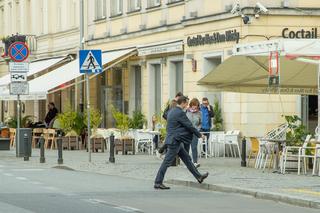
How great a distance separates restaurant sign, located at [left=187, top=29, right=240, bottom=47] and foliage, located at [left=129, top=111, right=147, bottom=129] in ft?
16.6

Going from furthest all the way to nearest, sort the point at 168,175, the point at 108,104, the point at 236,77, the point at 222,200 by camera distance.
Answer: the point at 108,104 → the point at 236,77 → the point at 168,175 → the point at 222,200

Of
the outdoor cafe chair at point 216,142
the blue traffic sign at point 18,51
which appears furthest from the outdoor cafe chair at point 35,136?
the outdoor cafe chair at point 216,142

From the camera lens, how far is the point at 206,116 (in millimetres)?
30953

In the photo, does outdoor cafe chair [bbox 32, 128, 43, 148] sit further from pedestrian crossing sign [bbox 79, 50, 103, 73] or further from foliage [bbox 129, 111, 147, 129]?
pedestrian crossing sign [bbox 79, 50, 103, 73]

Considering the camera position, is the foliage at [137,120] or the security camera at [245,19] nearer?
the security camera at [245,19]

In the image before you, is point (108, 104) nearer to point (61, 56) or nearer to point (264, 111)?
point (61, 56)

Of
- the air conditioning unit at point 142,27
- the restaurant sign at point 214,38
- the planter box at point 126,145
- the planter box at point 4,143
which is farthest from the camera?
the air conditioning unit at point 142,27

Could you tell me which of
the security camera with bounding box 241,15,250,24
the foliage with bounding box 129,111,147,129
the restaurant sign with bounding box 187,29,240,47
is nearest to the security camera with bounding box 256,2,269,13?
the security camera with bounding box 241,15,250,24

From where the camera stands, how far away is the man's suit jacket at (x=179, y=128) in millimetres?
19859

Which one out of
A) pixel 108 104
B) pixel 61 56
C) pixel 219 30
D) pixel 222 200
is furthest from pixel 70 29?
pixel 222 200

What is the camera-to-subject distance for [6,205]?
16.1 m

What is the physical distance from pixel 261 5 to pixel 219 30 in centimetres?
219

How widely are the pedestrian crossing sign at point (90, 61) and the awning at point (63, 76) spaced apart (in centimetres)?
1121

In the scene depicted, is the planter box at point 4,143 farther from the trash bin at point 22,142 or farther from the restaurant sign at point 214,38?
the restaurant sign at point 214,38
